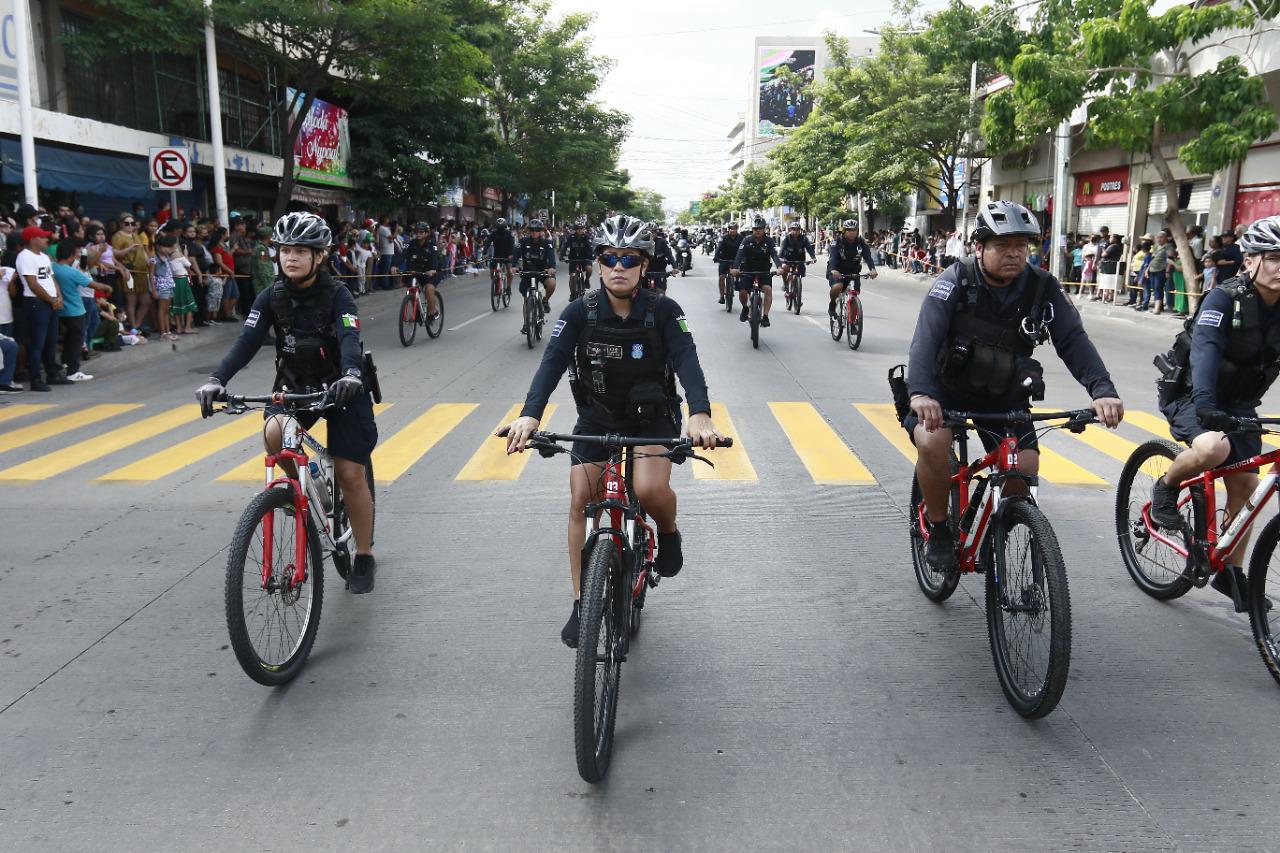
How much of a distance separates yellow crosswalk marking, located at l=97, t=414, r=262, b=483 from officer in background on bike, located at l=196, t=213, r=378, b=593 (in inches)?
138

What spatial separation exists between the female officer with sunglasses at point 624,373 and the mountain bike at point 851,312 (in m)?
11.6

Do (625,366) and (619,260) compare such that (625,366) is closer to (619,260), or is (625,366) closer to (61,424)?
(619,260)

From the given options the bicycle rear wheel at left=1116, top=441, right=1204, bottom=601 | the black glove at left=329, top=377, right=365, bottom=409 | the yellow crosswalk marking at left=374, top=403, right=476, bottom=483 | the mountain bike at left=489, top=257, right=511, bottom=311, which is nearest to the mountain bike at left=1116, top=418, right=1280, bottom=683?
the bicycle rear wheel at left=1116, top=441, right=1204, bottom=601

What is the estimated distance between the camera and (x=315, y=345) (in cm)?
524

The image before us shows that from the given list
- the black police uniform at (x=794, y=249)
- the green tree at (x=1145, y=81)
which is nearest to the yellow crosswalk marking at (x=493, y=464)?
the black police uniform at (x=794, y=249)

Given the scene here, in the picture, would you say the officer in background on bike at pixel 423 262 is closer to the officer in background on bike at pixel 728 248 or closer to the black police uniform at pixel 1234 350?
the officer in background on bike at pixel 728 248

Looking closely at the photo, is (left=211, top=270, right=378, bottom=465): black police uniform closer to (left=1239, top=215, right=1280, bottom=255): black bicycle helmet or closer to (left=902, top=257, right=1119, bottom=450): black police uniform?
(left=902, top=257, right=1119, bottom=450): black police uniform

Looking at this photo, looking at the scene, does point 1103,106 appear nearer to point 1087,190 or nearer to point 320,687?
point 1087,190

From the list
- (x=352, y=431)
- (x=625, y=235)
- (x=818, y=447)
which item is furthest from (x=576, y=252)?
(x=625, y=235)

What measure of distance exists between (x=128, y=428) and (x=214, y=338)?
7815 mm

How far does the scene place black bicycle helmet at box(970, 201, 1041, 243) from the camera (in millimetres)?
4484

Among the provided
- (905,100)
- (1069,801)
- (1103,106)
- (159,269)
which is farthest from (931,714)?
(905,100)

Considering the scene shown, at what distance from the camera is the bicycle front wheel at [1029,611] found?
12.8 feet

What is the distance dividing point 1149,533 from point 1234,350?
112cm
